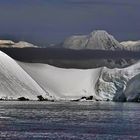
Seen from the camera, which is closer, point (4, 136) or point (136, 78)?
point (4, 136)

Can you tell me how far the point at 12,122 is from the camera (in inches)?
2714

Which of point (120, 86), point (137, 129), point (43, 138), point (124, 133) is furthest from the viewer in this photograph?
point (120, 86)

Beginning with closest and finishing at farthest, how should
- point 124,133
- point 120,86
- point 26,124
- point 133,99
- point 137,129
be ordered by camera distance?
point 124,133, point 137,129, point 26,124, point 133,99, point 120,86

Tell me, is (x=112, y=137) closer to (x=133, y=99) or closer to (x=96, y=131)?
(x=96, y=131)

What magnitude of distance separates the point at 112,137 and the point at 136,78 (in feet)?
430

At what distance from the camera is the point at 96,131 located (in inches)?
2360

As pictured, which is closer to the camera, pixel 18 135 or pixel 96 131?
pixel 18 135

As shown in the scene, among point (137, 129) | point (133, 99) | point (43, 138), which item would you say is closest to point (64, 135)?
point (43, 138)

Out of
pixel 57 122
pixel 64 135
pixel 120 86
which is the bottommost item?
pixel 120 86

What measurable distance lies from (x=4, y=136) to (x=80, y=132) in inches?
302

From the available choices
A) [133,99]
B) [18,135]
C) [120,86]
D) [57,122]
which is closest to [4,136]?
[18,135]

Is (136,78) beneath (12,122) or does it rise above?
beneath

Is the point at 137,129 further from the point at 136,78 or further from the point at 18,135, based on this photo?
the point at 136,78

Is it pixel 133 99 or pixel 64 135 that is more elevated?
pixel 64 135
